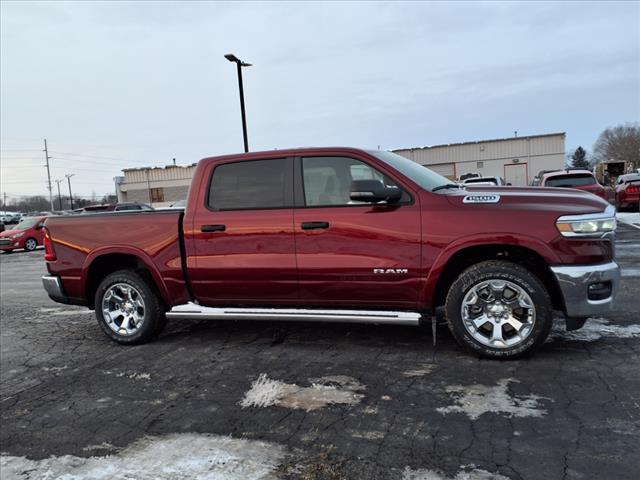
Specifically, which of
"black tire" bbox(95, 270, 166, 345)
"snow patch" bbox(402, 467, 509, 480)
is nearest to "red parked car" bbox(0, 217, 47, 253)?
"black tire" bbox(95, 270, 166, 345)

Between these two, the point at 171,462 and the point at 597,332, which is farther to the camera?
the point at 597,332

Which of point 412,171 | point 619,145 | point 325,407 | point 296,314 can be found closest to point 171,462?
point 325,407

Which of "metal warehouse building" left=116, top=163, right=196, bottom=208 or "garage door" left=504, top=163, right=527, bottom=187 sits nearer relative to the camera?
"garage door" left=504, top=163, right=527, bottom=187

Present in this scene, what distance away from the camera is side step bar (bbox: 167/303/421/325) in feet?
14.0

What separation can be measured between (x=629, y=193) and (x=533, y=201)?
59.9 feet

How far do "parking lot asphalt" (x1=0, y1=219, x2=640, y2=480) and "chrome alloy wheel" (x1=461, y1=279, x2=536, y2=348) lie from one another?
0.68 feet

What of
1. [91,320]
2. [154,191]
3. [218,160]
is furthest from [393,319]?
[154,191]

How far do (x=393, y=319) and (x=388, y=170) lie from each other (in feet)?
4.18

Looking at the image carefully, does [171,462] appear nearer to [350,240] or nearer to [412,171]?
[350,240]

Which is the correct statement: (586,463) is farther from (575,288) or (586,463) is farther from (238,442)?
(238,442)

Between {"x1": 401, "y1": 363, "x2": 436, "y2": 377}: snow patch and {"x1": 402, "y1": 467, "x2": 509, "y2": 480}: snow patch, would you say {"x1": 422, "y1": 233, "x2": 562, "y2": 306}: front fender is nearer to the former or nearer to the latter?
{"x1": 401, "y1": 363, "x2": 436, "y2": 377}: snow patch

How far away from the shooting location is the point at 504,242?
13.2 ft

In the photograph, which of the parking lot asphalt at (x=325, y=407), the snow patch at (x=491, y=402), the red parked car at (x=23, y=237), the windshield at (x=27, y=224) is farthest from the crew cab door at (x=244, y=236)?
the windshield at (x=27, y=224)

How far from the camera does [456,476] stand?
103 inches
